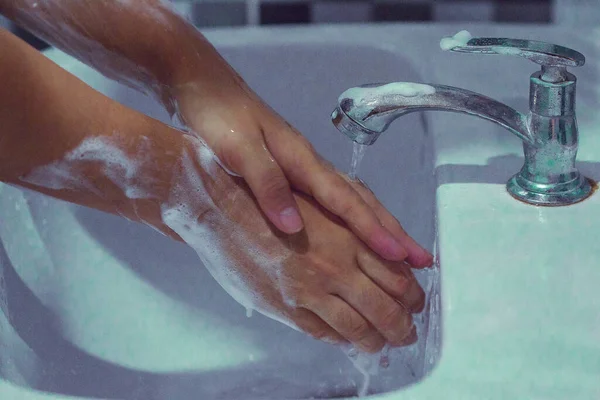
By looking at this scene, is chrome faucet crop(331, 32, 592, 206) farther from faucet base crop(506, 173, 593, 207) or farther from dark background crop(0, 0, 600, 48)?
dark background crop(0, 0, 600, 48)

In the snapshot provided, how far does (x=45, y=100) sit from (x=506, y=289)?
304 mm

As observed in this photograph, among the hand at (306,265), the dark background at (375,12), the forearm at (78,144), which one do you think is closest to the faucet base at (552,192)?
the hand at (306,265)

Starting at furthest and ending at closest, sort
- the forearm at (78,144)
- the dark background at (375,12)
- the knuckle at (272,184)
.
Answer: the dark background at (375,12), the knuckle at (272,184), the forearm at (78,144)

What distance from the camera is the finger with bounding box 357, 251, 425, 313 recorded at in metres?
0.63

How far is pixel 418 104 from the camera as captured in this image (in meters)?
0.56

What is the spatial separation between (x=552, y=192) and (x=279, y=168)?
19 centimetres

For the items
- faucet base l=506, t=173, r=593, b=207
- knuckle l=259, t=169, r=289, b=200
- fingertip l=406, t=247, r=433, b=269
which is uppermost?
knuckle l=259, t=169, r=289, b=200

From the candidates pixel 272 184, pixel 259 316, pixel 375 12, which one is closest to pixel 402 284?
pixel 272 184

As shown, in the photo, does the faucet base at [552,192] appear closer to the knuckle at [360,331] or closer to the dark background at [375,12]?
the knuckle at [360,331]

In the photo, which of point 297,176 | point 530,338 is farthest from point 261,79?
point 530,338

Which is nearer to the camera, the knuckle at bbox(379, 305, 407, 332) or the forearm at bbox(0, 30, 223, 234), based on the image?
the forearm at bbox(0, 30, 223, 234)

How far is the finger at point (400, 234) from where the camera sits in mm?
626

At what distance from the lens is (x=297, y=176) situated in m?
0.63

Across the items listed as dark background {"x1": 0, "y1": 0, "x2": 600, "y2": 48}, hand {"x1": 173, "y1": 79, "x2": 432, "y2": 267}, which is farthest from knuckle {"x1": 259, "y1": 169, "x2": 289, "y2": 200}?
dark background {"x1": 0, "y1": 0, "x2": 600, "y2": 48}
